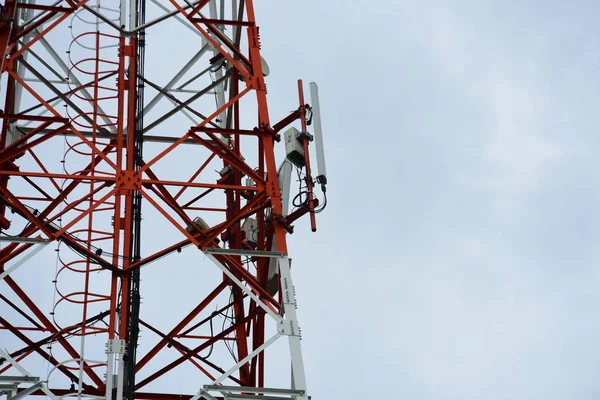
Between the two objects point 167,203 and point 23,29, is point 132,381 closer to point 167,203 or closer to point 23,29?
point 167,203

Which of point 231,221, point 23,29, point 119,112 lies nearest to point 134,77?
point 119,112

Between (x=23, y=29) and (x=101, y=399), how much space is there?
805cm

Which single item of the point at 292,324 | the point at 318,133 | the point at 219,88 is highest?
the point at 219,88

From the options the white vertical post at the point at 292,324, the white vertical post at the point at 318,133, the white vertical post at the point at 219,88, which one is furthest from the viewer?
the white vertical post at the point at 219,88

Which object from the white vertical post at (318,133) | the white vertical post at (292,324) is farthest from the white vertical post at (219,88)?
the white vertical post at (292,324)

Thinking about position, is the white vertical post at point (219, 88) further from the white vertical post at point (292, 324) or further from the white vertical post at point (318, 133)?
the white vertical post at point (292, 324)

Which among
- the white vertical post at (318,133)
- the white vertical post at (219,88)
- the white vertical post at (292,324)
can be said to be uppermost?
the white vertical post at (219,88)

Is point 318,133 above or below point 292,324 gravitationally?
above

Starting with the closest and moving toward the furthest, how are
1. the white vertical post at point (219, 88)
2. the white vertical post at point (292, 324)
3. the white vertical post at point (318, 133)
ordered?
the white vertical post at point (292, 324) → the white vertical post at point (318, 133) → the white vertical post at point (219, 88)

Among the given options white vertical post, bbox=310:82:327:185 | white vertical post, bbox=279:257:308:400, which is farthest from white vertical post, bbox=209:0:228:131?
white vertical post, bbox=279:257:308:400

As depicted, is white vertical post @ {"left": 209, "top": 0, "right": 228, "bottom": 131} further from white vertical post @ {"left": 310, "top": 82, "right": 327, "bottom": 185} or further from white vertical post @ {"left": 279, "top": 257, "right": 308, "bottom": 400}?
white vertical post @ {"left": 279, "top": 257, "right": 308, "bottom": 400}

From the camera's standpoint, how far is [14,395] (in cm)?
1720

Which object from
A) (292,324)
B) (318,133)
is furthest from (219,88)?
(292,324)

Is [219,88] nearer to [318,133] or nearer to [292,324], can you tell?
[318,133]
